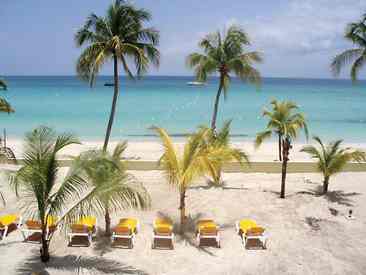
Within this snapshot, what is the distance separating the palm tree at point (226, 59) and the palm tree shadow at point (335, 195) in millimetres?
4707

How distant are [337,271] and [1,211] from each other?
8912 mm

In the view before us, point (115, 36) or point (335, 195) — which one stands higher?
point (115, 36)

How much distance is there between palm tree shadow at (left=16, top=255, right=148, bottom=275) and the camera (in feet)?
22.8

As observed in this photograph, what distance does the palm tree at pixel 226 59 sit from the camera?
14844 mm

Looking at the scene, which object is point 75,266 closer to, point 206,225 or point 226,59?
point 206,225

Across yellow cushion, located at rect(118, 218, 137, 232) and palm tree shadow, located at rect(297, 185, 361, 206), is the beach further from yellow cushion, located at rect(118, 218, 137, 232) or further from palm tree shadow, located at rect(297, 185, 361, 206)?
yellow cushion, located at rect(118, 218, 137, 232)

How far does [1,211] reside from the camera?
33.8 feet

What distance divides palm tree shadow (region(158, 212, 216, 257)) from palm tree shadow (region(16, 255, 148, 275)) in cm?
177

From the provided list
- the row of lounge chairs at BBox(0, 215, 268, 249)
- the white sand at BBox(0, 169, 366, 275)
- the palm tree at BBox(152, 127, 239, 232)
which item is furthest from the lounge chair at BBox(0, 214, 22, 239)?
the palm tree at BBox(152, 127, 239, 232)

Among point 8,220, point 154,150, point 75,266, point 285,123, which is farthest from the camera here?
point 154,150

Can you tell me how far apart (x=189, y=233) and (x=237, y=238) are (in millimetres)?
1238

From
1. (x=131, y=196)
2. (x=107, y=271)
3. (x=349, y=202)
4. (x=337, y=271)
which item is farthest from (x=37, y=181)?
(x=349, y=202)

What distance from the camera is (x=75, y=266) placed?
7.18 m

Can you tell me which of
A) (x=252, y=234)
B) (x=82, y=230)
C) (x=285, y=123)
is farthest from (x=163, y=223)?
(x=285, y=123)
